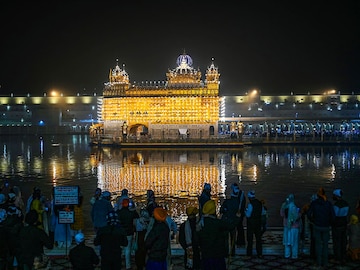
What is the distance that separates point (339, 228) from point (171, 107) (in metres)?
57.9

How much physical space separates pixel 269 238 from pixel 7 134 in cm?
9884

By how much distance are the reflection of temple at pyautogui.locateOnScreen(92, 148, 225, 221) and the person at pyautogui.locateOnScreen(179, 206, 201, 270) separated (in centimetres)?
829

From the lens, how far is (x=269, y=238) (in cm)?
1309

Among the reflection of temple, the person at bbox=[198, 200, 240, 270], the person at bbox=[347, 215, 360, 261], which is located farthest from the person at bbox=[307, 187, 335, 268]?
the reflection of temple

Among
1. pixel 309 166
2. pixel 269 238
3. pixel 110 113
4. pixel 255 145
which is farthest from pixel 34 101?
pixel 269 238

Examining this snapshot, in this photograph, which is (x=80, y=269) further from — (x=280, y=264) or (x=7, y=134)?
(x=7, y=134)

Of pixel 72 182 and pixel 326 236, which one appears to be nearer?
pixel 326 236

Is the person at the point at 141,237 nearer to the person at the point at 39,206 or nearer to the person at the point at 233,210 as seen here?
the person at the point at 233,210

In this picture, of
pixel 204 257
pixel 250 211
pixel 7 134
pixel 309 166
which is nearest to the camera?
pixel 204 257

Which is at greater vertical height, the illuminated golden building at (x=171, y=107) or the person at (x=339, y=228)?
the illuminated golden building at (x=171, y=107)

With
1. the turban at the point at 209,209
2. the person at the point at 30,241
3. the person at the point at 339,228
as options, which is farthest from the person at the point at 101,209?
the person at the point at 339,228

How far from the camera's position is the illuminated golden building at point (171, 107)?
67.9m

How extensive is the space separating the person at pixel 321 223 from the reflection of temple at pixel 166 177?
8.35 meters

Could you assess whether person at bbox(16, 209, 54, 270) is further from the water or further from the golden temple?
the golden temple
